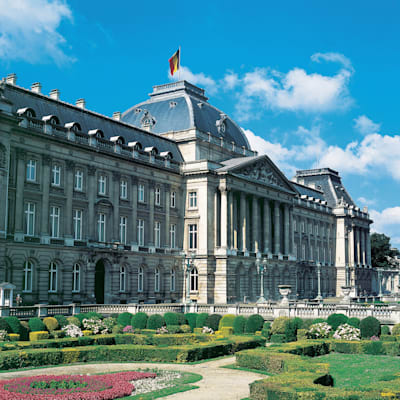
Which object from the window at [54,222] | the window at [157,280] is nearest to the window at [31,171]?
the window at [54,222]

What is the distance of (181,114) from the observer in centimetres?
7675

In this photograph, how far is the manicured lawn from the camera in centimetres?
2575

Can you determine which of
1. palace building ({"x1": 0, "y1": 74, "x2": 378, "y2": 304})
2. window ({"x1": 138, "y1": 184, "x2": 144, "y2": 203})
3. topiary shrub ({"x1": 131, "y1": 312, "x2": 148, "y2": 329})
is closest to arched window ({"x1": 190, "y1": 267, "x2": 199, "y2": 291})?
palace building ({"x1": 0, "y1": 74, "x2": 378, "y2": 304})

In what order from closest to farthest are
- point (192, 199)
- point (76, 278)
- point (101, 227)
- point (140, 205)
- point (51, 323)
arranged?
point (51, 323) → point (76, 278) → point (101, 227) → point (140, 205) → point (192, 199)

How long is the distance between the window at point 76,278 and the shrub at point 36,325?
1746 cm

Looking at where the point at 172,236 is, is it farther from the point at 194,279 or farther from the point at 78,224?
Result: the point at 78,224

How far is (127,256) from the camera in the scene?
62.4 metres

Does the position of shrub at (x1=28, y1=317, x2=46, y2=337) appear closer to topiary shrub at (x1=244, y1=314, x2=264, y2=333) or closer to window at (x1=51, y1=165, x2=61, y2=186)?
topiary shrub at (x1=244, y1=314, x2=264, y2=333)

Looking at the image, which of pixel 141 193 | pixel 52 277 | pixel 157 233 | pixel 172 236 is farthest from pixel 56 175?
pixel 172 236

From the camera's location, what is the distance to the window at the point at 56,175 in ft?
180

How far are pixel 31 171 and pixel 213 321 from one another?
2135cm

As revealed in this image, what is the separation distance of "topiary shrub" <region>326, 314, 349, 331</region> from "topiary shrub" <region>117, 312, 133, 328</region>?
47.9 feet

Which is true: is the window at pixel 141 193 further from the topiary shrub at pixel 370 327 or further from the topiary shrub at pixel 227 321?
the topiary shrub at pixel 370 327

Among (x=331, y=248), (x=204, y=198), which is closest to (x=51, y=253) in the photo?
(x=204, y=198)
